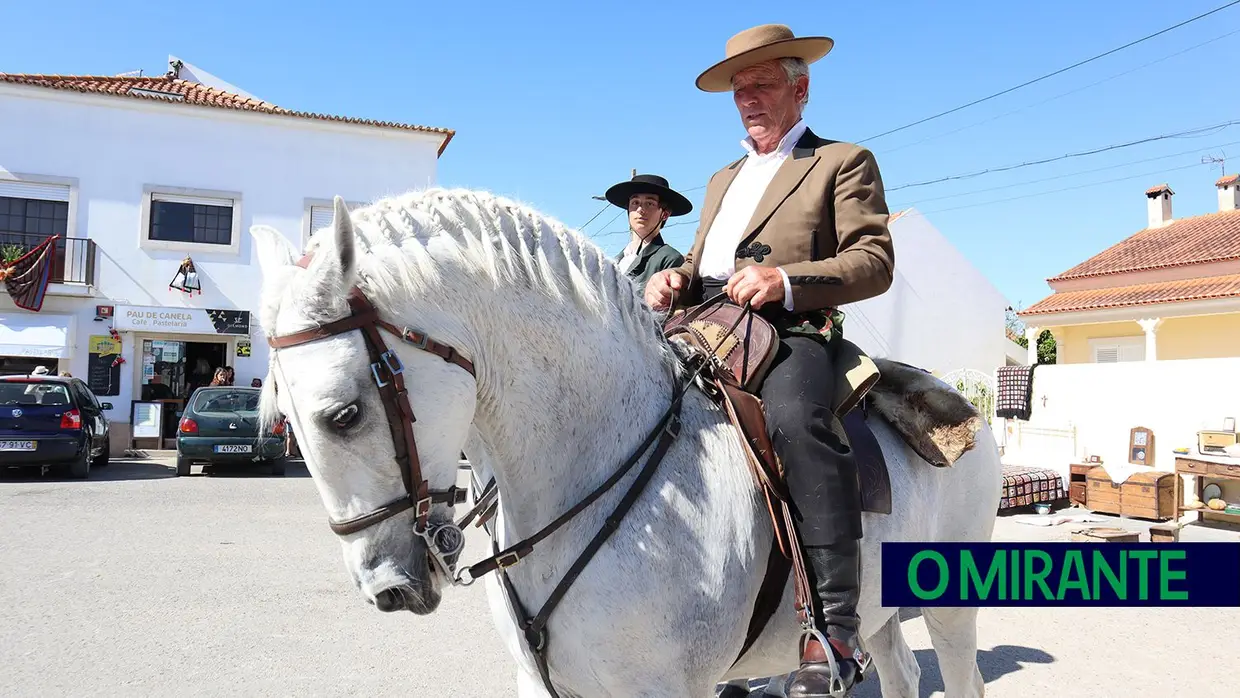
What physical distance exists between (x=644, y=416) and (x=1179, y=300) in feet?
60.8

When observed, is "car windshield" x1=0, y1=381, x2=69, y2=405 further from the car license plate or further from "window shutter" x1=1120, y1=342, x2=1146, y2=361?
"window shutter" x1=1120, y1=342, x2=1146, y2=361

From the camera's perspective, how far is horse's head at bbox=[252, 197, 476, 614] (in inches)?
59.8

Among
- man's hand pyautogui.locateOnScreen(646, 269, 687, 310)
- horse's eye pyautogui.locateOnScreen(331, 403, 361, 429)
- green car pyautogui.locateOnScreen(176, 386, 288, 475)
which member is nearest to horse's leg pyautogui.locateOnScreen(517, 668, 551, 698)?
horse's eye pyautogui.locateOnScreen(331, 403, 361, 429)

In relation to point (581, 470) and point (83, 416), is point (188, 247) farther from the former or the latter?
point (581, 470)

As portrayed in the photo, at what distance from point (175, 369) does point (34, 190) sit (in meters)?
5.23

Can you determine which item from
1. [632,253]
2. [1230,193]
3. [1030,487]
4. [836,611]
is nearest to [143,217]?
[632,253]

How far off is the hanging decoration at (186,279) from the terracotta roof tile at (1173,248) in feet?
72.5

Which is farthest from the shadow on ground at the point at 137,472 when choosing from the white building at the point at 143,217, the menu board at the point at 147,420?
the white building at the point at 143,217

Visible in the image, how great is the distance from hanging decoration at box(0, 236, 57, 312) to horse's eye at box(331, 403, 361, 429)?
19786 mm

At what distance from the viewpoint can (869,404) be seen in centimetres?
264

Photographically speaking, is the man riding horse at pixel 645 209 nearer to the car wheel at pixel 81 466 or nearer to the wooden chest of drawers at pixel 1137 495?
the wooden chest of drawers at pixel 1137 495

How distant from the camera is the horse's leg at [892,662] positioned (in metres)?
3.08

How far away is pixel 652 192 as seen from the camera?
15.3 ft

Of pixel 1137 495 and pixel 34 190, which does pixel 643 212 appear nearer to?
pixel 1137 495
